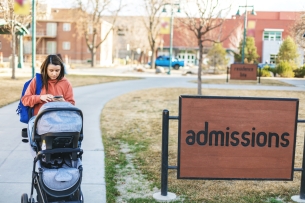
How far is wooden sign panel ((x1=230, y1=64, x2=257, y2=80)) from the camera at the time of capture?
2347 centimetres

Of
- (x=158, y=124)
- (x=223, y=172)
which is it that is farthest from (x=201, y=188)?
(x=158, y=124)

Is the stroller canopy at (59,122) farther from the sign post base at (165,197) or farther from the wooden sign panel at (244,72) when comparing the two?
the wooden sign panel at (244,72)

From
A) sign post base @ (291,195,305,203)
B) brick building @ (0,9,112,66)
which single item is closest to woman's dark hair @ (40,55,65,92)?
sign post base @ (291,195,305,203)

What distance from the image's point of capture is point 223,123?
4758 mm

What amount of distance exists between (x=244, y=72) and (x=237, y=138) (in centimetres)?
1941

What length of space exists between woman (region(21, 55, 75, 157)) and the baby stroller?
452mm

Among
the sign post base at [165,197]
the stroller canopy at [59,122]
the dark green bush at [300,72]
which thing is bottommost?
the sign post base at [165,197]

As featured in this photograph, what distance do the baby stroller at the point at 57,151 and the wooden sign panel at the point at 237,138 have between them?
1468 millimetres

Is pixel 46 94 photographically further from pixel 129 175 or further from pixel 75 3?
pixel 75 3

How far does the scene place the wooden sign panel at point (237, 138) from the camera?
15.5 feet

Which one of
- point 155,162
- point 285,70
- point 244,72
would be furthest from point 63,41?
point 155,162

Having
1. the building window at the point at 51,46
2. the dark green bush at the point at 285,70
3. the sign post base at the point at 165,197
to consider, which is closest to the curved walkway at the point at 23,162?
the sign post base at the point at 165,197

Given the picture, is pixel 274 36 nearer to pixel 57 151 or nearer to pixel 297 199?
pixel 297 199

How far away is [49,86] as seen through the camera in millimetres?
4324
